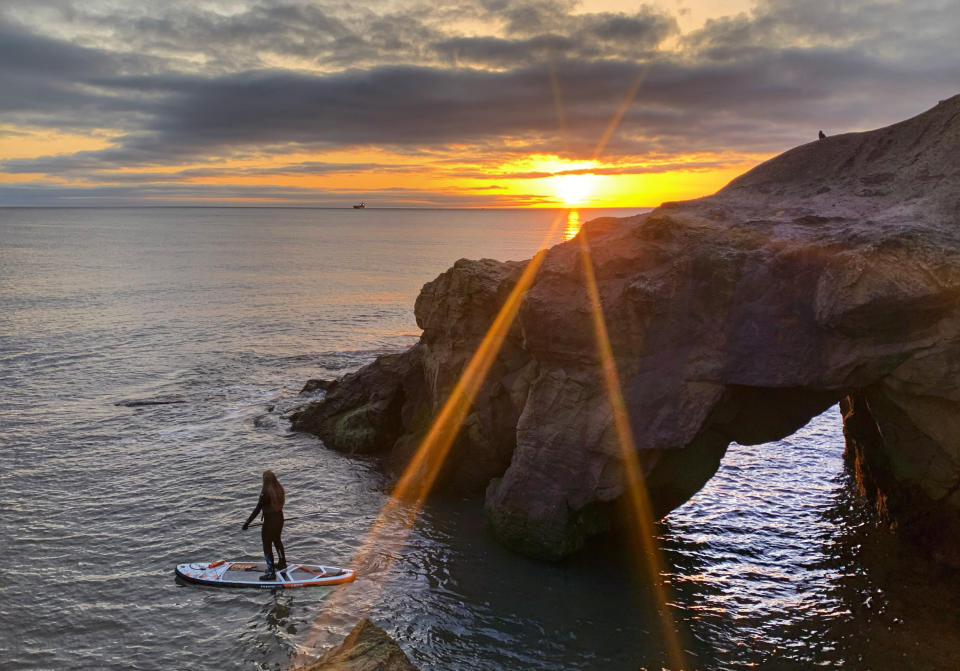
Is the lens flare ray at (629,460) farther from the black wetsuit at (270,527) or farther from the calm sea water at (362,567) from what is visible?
the black wetsuit at (270,527)

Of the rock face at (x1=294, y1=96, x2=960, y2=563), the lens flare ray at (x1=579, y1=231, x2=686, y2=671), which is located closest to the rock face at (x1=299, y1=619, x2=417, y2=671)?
the lens flare ray at (x1=579, y1=231, x2=686, y2=671)

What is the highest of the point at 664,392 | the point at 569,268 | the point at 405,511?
the point at 569,268

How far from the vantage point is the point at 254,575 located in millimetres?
19344

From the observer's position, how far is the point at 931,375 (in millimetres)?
16625

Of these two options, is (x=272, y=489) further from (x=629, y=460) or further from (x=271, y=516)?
(x=629, y=460)

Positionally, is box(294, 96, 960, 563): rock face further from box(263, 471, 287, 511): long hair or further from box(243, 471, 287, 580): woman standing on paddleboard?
box(263, 471, 287, 511): long hair

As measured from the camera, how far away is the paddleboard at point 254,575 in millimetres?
19000

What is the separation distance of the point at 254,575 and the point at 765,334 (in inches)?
600

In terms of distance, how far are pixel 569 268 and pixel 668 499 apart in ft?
26.1

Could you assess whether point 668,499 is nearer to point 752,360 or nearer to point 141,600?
point 752,360

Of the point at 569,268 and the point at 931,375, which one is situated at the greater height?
the point at 569,268

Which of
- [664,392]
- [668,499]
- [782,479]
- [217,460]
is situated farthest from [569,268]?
[217,460]

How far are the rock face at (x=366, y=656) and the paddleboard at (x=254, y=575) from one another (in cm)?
563

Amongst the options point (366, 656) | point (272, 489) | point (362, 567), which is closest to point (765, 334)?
point (366, 656)
